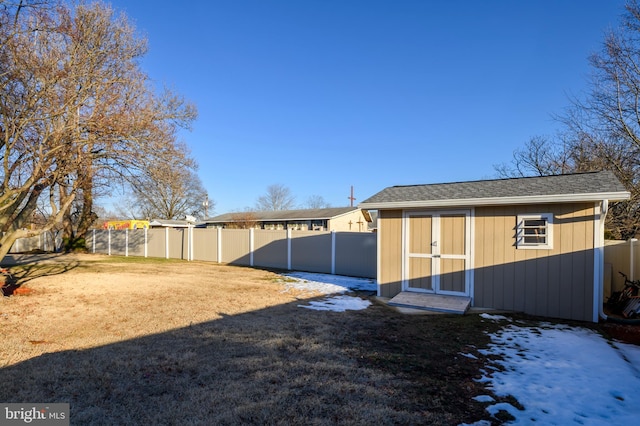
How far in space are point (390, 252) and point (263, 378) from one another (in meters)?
5.27

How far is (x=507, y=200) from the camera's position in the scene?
661 cm

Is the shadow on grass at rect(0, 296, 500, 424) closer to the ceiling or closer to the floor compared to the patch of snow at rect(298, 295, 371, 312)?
closer to the ceiling

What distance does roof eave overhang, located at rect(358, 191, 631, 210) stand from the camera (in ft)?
18.8

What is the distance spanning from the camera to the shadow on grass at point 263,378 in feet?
9.24

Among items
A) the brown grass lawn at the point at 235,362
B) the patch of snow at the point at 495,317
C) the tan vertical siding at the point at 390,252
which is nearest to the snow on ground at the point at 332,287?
the brown grass lawn at the point at 235,362

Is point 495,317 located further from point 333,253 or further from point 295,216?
point 295,216

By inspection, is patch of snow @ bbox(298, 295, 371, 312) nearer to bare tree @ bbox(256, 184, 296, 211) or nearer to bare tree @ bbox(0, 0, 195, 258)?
bare tree @ bbox(0, 0, 195, 258)

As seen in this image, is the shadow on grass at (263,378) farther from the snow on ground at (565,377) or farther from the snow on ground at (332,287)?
the snow on ground at (332,287)

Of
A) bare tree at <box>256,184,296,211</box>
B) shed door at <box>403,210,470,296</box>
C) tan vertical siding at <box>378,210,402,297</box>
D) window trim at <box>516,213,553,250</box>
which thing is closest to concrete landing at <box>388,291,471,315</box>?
shed door at <box>403,210,470,296</box>

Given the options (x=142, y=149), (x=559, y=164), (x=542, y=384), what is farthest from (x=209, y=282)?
(x=559, y=164)

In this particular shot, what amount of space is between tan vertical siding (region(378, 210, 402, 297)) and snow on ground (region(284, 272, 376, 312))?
744 millimetres

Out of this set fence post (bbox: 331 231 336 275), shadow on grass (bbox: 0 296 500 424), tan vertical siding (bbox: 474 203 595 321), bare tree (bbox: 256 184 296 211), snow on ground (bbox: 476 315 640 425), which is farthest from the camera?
bare tree (bbox: 256 184 296 211)

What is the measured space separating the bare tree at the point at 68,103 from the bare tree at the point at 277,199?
43.0 meters

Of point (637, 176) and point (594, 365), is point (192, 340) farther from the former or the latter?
point (637, 176)
